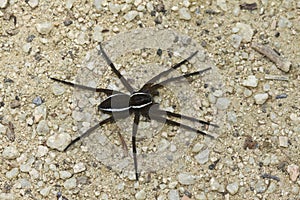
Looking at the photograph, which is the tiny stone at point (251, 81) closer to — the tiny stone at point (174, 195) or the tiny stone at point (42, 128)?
the tiny stone at point (174, 195)

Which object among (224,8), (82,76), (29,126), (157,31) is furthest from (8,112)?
(224,8)

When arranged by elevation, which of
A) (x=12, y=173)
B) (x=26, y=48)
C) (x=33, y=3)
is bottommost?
(x=12, y=173)

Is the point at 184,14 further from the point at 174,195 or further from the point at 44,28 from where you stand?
the point at 174,195

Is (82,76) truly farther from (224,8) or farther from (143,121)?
(224,8)

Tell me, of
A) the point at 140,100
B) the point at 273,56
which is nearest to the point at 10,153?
the point at 140,100

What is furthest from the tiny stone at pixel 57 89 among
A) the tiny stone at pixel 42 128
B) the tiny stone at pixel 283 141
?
the tiny stone at pixel 283 141

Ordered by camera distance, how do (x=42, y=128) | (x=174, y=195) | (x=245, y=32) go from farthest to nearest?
(x=245, y=32) < (x=42, y=128) < (x=174, y=195)
